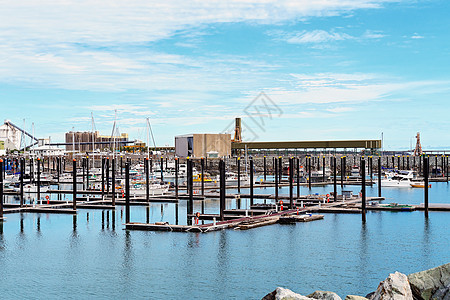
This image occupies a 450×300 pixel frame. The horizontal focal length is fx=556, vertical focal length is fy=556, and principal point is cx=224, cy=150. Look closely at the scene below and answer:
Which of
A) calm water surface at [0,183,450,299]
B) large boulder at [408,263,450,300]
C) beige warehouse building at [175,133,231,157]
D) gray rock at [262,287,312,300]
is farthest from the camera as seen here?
beige warehouse building at [175,133,231,157]

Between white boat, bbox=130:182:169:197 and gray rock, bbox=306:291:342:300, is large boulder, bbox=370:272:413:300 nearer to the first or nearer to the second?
gray rock, bbox=306:291:342:300

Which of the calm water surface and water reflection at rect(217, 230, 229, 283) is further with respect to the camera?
water reflection at rect(217, 230, 229, 283)

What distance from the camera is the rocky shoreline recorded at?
20875 millimetres

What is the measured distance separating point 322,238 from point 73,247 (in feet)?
66.8

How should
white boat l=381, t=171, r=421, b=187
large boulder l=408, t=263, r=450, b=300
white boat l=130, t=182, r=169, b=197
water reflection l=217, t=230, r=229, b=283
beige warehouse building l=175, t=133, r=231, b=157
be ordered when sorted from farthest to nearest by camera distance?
beige warehouse building l=175, t=133, r=231, b=157
white boat l=381, t=171, r=421, b=187
white boat l=130, t=182, r=169, b=197
water reflection l=217, t=230, r=229, b=283
large boulder l=408, t=263, r=450, b=300

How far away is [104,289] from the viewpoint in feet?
106

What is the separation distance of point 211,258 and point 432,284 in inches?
754

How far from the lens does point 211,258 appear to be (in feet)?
129

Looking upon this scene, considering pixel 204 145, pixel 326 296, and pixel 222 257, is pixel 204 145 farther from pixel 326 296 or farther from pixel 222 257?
pixel 326 296

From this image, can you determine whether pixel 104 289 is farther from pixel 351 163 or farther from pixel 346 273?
pixel 351 163

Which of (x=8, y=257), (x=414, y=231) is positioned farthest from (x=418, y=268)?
(x=8, y=257)

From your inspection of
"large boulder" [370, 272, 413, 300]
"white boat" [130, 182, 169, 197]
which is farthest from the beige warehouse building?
"large boulder" [370, 272, 413, 300]

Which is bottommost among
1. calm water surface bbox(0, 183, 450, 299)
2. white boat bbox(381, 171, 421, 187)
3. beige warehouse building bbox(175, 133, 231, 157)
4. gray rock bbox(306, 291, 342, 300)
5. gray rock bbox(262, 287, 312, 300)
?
calm water surface bbox(0, 183, 450, 299)

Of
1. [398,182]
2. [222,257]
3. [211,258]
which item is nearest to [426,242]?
[222,257]
